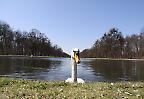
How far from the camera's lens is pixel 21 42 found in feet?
554

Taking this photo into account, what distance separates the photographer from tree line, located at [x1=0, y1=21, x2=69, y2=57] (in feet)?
525

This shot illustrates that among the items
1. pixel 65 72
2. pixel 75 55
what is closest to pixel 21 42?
pixel 65 72

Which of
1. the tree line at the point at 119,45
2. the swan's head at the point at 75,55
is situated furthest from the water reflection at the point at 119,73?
the tree line at the point at 119,45

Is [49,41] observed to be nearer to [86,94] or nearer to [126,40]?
[126,40]

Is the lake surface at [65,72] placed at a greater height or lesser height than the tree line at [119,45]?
lesser

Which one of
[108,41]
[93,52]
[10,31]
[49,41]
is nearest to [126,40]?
[108,41]

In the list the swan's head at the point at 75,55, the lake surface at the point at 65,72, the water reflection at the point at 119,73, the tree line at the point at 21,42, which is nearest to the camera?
the swan's head at the point at 75,55

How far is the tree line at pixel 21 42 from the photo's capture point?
160163 mm

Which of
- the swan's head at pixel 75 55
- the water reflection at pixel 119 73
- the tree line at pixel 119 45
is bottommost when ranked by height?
the water reflection at pixel 119 73

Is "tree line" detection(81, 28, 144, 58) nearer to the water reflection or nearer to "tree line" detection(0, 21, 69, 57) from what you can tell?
"tree line" detection(0, 21, 69, 57)

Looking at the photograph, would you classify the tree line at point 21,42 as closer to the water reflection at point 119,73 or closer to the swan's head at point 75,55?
the water reflection at point 119,73

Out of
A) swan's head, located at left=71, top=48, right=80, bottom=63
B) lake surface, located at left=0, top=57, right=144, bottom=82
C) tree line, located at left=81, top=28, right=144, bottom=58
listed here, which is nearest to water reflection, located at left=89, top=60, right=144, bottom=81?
lake surface, located at left=0, top=57, right=144, bottom=82

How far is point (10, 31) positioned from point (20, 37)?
8.22 m

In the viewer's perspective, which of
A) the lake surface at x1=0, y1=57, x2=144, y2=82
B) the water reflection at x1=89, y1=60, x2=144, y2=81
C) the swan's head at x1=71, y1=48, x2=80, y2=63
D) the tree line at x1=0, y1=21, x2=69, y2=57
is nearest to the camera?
the swan's head at x1=71, y1=48, x2=80, y2=63
